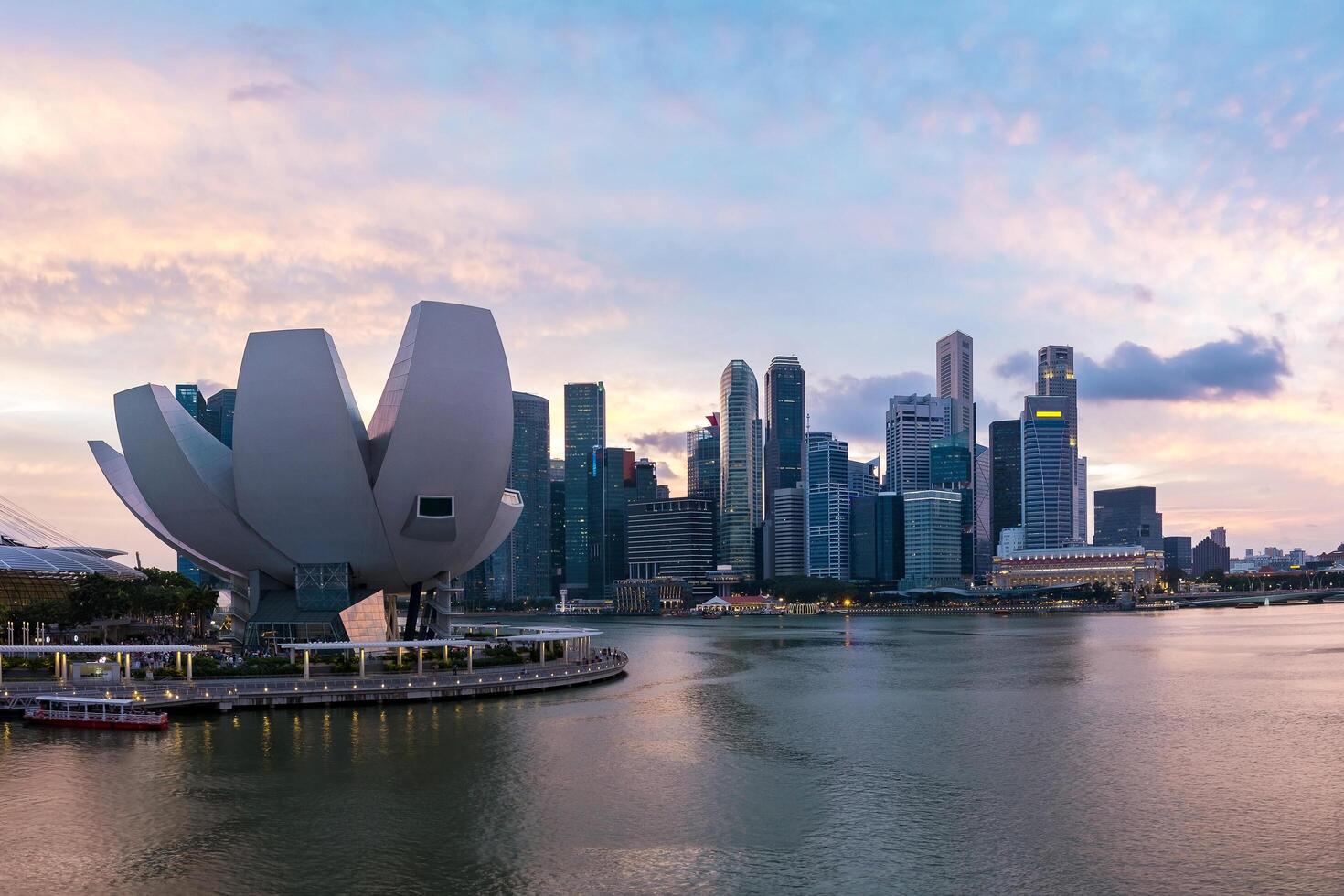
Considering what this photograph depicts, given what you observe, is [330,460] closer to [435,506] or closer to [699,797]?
[435,506]

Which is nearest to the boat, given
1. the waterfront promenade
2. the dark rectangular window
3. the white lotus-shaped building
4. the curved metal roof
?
the waterfront promenade

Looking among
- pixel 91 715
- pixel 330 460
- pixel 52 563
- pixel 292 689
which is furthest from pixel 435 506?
pixel 52 563

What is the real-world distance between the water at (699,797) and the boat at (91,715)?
87cm

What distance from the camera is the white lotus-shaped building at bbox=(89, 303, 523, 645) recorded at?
5059 cm

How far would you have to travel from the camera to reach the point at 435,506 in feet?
174

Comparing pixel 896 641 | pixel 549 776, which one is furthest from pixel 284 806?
pixel 896 641

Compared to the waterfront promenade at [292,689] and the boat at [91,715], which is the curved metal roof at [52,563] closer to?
the waterfront promenade at [292,689]

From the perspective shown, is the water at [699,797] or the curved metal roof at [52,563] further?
the curved metal roof at [52,563]

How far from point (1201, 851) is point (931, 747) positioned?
530 inches

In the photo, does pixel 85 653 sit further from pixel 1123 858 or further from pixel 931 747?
pixel 1123 858

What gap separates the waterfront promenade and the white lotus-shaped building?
833cm

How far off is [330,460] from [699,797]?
28950 millimetres

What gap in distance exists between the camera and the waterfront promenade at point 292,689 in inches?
1697

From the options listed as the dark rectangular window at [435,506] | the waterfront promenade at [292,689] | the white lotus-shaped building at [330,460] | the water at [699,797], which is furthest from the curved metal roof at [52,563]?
the water at [699,797]
